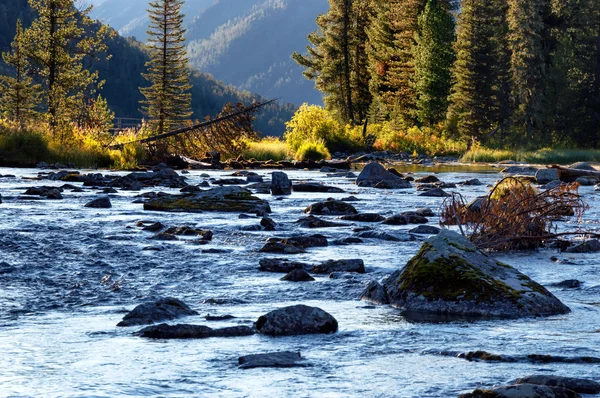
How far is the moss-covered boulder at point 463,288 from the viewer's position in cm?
671

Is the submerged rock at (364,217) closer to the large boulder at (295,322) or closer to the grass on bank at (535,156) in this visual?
the large boulder at (295,322)

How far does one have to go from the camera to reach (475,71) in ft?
206

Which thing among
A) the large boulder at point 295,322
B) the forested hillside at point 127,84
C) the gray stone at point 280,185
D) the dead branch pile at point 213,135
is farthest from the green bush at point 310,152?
the forested hillside at point 127,84

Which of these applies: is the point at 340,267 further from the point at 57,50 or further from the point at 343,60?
the point at 343,60

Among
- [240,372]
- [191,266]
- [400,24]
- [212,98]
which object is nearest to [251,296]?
[191,266]

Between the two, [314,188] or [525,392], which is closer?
[525,392]

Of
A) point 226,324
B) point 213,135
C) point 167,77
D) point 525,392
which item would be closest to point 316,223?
point 226,324

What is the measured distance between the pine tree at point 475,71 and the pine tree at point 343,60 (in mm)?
13246

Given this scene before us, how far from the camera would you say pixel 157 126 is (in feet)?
188

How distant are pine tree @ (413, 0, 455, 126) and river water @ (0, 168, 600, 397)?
57179 millimetres

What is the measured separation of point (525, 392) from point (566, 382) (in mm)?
493

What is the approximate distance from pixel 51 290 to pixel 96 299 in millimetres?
580

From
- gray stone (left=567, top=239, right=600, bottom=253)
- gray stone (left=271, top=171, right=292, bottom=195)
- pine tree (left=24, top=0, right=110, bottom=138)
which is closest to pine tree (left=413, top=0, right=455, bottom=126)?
pine tree (left=24, top=0, right=110, bottom=138)

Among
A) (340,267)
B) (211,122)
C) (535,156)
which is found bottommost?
(340,267)
